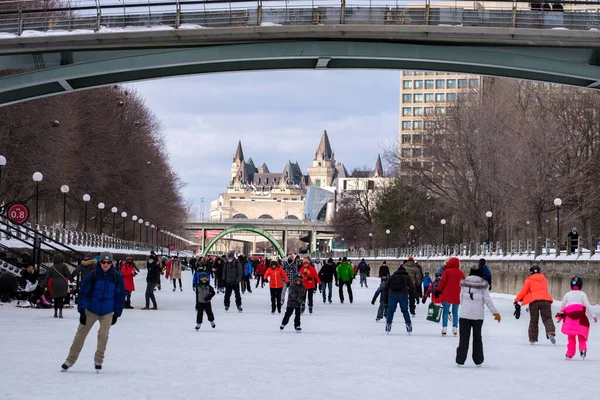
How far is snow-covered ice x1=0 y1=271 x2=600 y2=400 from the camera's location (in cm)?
1155

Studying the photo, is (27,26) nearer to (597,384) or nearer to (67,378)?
(67,378)

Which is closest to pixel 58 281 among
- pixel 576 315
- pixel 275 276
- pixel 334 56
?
pixel 275 276

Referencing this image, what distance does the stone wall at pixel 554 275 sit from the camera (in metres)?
36.1

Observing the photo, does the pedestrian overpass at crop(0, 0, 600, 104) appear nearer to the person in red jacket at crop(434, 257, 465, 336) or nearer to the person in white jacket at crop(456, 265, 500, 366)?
the person in red jacket at crop(434, 257, 465, 336)

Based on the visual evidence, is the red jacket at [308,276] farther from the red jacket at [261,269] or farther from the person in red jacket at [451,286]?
the red jacket at [261,269]

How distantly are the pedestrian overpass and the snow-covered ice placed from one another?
8.14 meters

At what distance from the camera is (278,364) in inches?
576

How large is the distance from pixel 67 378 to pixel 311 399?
3.16 metres

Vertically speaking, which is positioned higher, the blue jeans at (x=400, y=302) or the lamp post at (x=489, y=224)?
the lamp post at (x=489, y=224)

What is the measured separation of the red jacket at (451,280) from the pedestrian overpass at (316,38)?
9477mm

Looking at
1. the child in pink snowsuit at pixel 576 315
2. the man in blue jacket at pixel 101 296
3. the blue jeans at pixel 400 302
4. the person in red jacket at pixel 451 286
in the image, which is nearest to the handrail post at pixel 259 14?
the blue jeans at pixel 400 302

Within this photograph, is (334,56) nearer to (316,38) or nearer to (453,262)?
(316,38)

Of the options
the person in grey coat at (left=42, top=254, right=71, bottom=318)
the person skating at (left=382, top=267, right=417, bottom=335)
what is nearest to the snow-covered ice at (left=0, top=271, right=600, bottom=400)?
the person skating at (left=382, top=267, right=417, bottom=335)

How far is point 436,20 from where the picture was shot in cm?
2923
